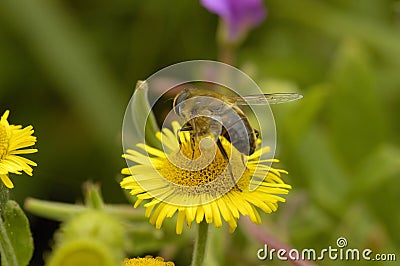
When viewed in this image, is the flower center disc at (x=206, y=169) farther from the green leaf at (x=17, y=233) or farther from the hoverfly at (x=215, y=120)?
the green leaf at (x=17, y=233)

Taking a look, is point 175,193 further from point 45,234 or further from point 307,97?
point 45,234

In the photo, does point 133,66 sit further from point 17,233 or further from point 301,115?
point 17,233

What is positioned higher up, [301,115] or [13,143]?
[301,115]

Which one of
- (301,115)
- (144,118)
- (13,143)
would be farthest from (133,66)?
(13,143)

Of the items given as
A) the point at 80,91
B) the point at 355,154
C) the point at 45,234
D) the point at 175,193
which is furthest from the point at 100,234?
the point at 80,91

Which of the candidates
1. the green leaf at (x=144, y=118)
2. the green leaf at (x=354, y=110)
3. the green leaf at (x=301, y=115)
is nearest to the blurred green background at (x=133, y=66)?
the green leaf at (x=354, y=110)

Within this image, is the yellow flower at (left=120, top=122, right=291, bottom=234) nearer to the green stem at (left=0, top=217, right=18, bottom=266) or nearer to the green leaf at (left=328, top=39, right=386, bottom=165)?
the green stem at (left=0, top=217, right=18, bottom=266)
